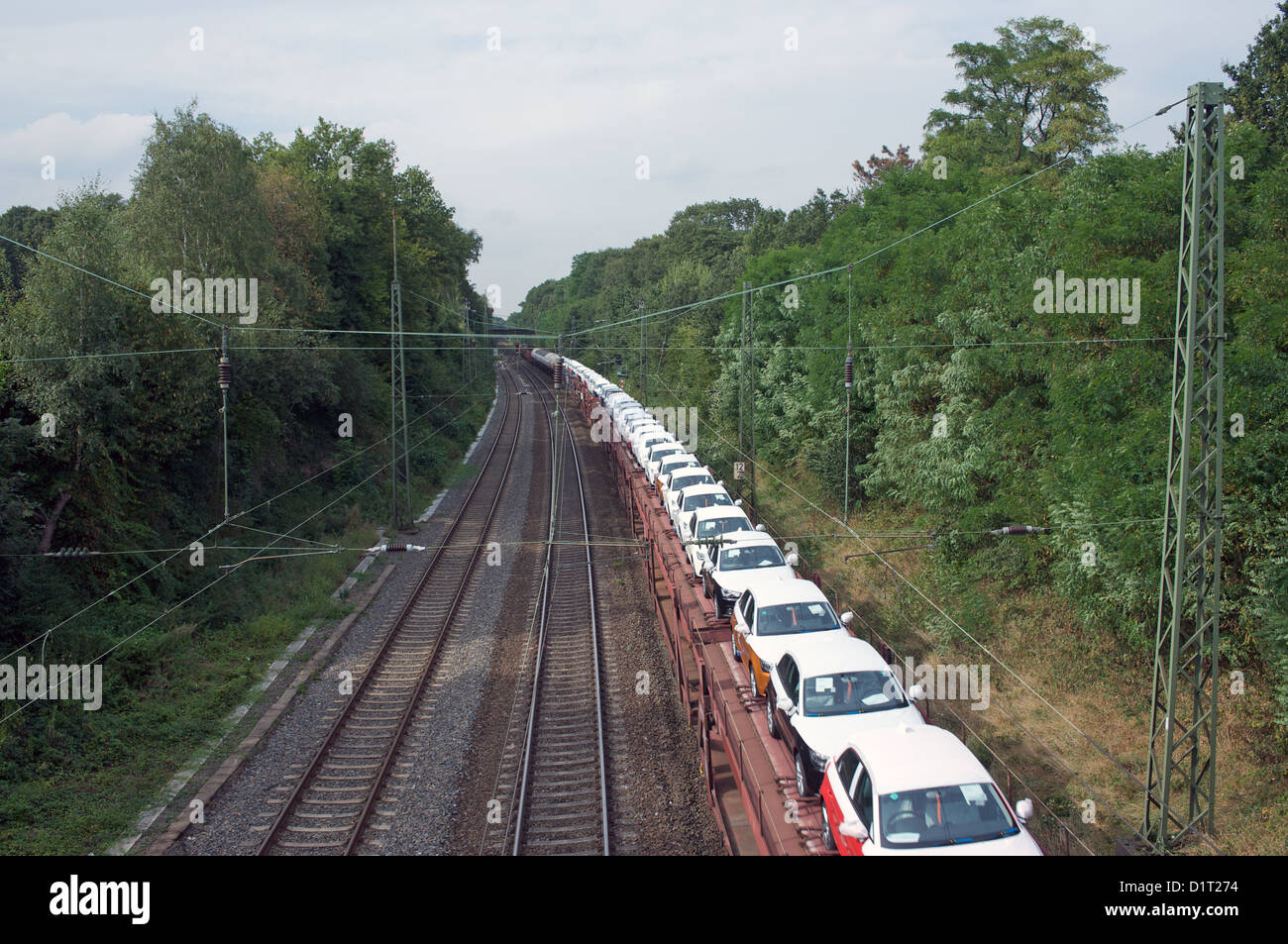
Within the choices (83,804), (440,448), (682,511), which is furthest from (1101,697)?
(440,448)

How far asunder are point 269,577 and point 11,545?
25.3 ft

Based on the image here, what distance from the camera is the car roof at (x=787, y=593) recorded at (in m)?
13.4

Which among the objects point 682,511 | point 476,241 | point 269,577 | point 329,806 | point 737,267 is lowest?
point 329,806

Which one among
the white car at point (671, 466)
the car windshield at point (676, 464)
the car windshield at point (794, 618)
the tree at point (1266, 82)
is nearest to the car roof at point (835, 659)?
the car windshield at point (794, 618)

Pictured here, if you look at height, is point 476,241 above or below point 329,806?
above

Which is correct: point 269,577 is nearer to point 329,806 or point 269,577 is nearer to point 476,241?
point 329,806

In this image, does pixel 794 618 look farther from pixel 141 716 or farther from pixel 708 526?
pixel 141 716

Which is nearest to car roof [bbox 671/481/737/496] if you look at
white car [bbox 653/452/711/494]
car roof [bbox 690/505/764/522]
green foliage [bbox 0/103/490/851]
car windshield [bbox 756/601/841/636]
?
car roof [bbox 690/505/764/522]

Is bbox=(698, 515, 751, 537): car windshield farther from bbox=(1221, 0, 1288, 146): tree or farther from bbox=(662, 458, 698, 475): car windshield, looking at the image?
bbox=(1221, 0, 1288, 146): tree

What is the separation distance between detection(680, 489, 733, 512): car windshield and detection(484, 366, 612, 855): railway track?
3.33m

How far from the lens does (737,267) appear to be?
63688mm

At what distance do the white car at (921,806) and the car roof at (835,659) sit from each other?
224 centimetres

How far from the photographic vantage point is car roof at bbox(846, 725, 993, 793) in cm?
786

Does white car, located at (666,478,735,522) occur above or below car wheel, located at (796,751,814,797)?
above
